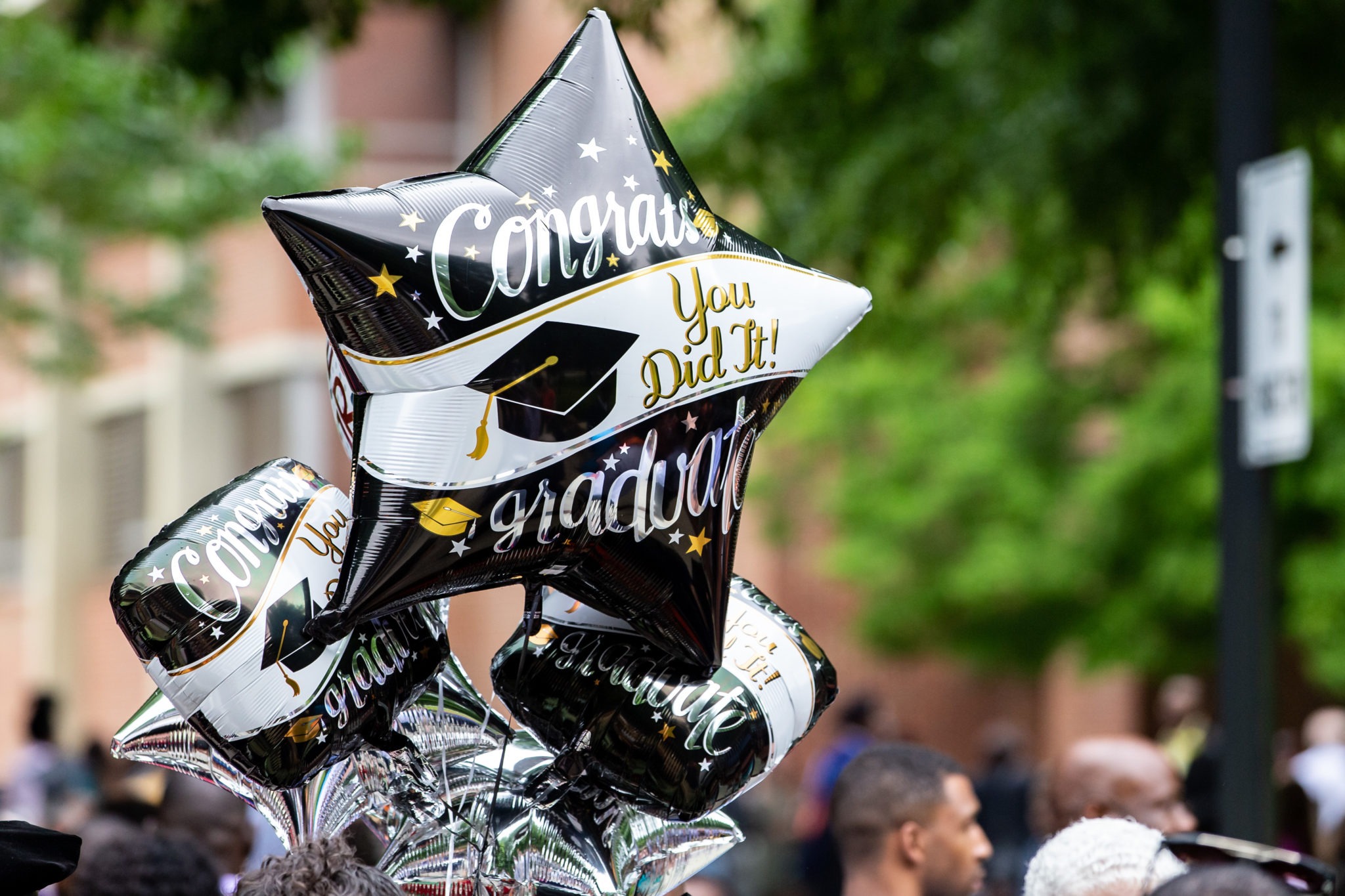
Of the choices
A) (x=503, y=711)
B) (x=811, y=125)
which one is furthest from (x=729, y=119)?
(x=503, y=711)

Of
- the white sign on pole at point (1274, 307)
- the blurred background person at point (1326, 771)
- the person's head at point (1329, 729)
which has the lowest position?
the blurred background person at point (1326, 771)

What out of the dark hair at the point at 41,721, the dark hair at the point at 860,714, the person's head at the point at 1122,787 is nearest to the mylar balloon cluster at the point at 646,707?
the person's head at the point at 1122,787

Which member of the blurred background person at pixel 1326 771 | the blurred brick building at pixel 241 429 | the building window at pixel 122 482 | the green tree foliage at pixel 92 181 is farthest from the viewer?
the building window at pixel 122 482

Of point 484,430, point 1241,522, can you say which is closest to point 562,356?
point 484,430

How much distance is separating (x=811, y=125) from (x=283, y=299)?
1108cm

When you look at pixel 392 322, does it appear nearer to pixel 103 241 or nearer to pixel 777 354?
pixel 777 354

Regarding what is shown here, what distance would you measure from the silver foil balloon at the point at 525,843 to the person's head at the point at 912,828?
118 centimetres

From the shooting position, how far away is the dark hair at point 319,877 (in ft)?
7.88

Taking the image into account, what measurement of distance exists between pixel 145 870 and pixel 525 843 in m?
1.03

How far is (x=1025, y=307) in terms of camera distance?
28.5ft

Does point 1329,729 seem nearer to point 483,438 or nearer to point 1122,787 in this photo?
point 1122,787

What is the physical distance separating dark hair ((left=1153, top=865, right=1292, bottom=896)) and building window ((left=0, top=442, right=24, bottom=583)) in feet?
70.4

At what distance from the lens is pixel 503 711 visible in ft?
10.6

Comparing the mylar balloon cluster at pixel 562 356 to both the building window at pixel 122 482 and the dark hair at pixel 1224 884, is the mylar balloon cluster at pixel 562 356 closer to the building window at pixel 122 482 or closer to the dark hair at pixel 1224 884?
the dark hair at pixel 1224 884
